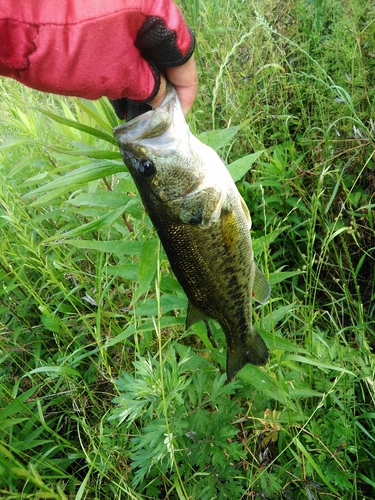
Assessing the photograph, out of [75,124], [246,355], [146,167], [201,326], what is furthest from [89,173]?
[246,355]

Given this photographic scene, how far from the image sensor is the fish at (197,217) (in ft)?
5.83

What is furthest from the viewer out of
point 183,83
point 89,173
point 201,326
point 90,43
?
point 201,326

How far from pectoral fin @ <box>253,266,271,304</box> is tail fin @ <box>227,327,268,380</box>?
215 mm

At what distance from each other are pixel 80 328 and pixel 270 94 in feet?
8.39

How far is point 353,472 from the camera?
2061 mm

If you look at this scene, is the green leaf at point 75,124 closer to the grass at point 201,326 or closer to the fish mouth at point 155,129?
the grass at point 201,326

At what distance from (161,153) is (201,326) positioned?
0.93 m

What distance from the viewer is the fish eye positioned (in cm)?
178

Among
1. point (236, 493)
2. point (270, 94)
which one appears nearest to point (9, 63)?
point (236, 493)

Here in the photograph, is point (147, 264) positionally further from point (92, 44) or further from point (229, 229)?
point (92, 44)

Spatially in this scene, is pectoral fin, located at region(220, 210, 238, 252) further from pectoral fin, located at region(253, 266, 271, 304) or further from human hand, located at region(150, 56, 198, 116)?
human hand, located at region(150, 56, 198, 116)

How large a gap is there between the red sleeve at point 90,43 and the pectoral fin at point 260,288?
1055 mm

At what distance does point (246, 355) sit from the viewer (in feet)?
6.42

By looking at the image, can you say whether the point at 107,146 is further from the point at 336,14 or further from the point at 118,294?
the point at 336,14
